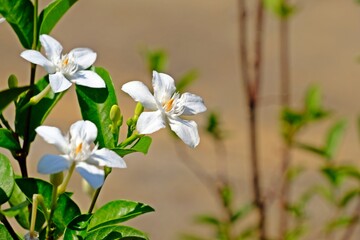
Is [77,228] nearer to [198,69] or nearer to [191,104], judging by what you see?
[191,104]

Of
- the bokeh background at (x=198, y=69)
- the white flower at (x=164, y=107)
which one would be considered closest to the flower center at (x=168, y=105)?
the white flower at (x=164, y=107)

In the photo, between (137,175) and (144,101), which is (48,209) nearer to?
(144,101)

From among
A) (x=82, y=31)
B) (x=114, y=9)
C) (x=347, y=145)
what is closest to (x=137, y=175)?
(x=347, y=145)

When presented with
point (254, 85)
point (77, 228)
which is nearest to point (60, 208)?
point (77, 228)

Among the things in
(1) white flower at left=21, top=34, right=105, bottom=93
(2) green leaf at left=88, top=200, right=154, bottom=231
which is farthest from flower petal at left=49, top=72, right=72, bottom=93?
(2) green leaf at left=88, top=200, right=154, bottom=231

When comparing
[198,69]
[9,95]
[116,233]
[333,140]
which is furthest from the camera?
[198,69]

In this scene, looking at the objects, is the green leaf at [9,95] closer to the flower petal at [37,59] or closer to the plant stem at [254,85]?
the flower petal at [37,59]
